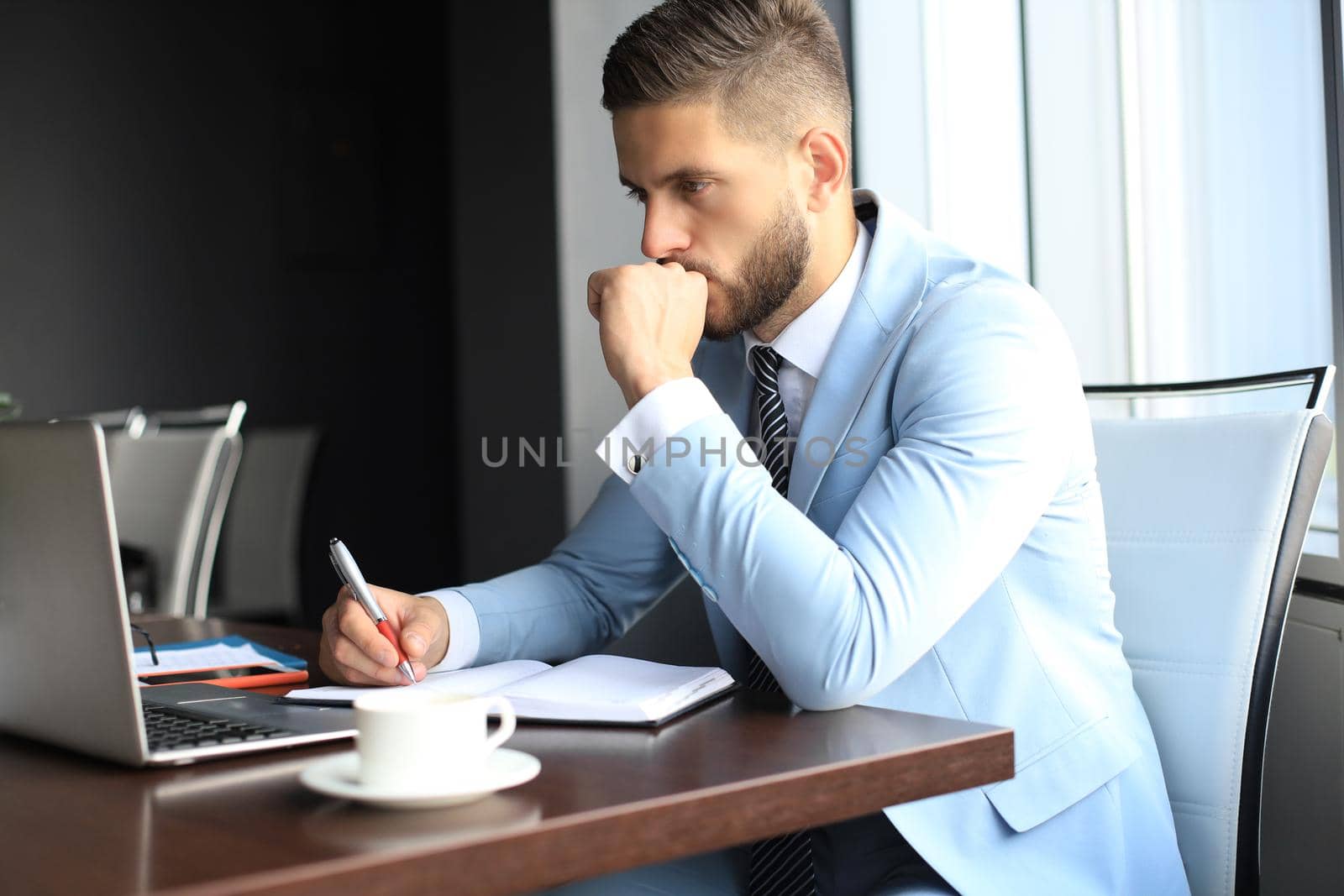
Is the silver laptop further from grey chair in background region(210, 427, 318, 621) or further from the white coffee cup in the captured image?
grey chair in background region(210, 427, 318, 621)

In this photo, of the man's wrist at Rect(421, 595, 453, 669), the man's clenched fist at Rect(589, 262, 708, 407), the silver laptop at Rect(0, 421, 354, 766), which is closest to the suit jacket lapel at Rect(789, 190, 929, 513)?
the man's clenched fist at Rect(589, 262, 708, 407)

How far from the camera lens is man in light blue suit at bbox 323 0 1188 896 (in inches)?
39.5

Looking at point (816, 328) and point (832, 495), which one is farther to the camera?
point (816, 328)

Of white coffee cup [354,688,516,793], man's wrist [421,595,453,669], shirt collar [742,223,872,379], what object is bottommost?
man's wrist [421,595,453,669]

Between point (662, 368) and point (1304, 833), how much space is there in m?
0.92

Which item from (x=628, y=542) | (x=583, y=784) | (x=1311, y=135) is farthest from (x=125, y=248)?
(x=583, y=784)

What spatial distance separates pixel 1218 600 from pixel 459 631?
0.73 metres

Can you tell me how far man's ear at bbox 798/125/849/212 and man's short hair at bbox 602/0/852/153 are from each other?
0.02m

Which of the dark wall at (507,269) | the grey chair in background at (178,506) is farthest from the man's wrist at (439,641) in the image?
the dark wall at (507,269)

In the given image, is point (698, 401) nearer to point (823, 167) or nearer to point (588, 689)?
point (588, 689)

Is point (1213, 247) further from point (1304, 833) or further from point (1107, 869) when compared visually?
point (1107, 869)

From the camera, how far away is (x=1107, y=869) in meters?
1.10

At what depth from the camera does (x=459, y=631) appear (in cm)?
123

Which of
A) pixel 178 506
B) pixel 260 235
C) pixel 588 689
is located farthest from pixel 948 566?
pixel 260 235
